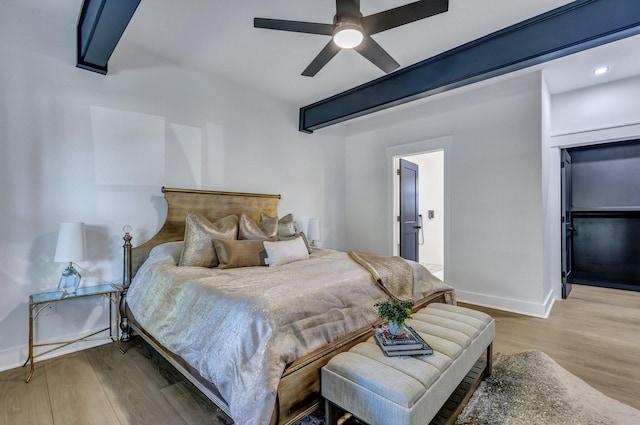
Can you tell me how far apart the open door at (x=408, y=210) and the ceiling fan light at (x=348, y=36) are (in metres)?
3.02

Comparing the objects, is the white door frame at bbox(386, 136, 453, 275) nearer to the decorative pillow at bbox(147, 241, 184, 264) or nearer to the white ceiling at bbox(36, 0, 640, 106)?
the white ceiling at bbox(36, 0, 640, 106)

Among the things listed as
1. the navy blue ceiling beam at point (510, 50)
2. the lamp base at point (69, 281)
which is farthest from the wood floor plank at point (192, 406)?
the navy blue ceiling beam at point (510, 50)

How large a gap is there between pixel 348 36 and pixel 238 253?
1991 mm

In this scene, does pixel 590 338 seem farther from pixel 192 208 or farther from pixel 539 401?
pixel 192 208

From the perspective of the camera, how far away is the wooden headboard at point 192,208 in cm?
300

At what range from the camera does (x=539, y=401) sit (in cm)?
191

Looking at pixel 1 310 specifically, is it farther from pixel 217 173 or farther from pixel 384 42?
pixel 384 42

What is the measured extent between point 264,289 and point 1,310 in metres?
2.29

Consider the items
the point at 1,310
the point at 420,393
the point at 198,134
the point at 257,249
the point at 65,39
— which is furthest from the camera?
the point at 198,134

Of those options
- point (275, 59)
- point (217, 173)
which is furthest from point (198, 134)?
point (275, 59)

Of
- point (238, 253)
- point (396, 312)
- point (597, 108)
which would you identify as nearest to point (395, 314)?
point (396, 312)

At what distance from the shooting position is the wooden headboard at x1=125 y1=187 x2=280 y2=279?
118 inches

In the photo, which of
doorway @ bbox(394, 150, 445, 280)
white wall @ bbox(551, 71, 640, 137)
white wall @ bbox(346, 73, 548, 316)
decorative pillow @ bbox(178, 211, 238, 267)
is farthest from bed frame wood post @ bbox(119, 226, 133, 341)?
doorway @ bbox(394, 150, 445, 280)

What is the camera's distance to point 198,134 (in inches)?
139
